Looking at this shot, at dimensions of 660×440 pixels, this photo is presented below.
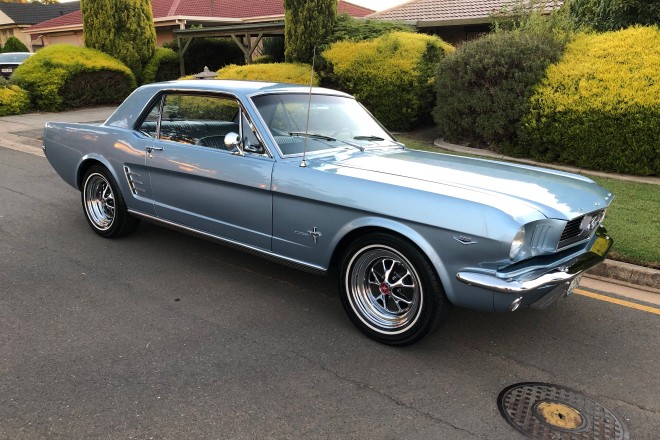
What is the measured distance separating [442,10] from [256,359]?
1717 cm

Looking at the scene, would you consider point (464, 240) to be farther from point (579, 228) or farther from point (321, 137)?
point (321, 137)

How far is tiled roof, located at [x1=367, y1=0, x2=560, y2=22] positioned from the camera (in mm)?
16453

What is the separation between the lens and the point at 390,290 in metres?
3.46

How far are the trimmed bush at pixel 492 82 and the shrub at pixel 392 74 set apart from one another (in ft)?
4.09

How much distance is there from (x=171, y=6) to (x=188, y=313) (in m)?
25.0

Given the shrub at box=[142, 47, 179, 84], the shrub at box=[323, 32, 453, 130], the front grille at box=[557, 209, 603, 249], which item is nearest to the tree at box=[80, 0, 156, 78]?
the shrub at box=[142, 47, 179, 84]

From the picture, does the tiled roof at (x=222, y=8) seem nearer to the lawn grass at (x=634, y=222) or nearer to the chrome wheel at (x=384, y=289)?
the lawn grass at (x=634, y=222)

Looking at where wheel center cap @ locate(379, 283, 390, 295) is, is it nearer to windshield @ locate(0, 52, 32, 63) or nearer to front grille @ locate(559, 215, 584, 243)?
front grille @ locate(559, 215, 584, 243)

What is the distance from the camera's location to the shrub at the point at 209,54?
830 inches

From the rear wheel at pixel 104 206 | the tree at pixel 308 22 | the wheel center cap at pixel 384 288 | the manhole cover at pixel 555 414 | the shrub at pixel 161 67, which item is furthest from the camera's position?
the shrub at pixel 161 67

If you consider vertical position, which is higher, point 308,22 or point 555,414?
point 308,22

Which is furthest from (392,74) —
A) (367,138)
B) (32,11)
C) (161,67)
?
(32,11)

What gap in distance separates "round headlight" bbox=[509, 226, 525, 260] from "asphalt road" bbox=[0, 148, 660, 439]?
0.75m

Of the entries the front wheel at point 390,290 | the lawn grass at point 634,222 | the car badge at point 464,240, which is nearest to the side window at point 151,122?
the front wheel at point 390,290
